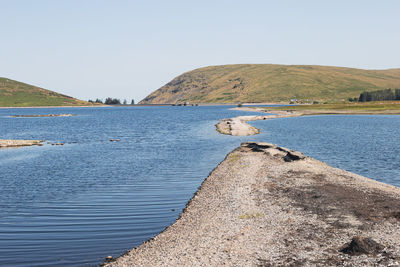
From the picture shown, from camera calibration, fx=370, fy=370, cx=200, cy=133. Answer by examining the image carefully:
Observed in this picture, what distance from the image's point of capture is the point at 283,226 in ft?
72.7

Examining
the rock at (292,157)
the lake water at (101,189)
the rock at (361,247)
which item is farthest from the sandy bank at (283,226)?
the rock at (292,157)

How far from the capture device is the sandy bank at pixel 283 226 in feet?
57.6

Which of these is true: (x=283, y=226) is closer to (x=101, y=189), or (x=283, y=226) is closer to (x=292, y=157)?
(x=101, y=189)

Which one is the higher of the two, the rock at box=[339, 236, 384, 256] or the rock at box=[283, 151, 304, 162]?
the rock at box=[283, 151, 304, 162]

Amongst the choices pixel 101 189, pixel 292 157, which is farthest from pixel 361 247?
pixel 292 157

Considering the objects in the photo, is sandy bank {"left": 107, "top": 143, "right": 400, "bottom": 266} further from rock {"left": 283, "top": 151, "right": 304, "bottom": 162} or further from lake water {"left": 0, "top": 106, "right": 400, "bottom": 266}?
rock {"left": 283, "top": 151, "right": 304, "bottom": 162}

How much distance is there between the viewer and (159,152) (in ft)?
211

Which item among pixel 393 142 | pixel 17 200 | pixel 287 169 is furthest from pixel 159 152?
pixel 393 142

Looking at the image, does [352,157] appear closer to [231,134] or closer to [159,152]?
[159,152]

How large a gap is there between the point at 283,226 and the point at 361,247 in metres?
5.19

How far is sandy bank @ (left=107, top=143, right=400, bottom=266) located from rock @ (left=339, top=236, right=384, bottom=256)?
0.04 m

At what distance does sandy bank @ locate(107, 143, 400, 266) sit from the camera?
17.5m

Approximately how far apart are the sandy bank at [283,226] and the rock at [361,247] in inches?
1.4

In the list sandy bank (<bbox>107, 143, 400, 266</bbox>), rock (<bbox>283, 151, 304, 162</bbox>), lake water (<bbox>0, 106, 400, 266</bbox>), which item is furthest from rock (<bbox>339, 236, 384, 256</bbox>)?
rock (<bbox>283, 151, 304, 162</bbox>)
